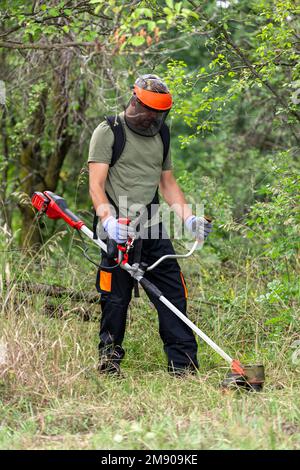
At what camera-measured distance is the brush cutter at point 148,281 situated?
4699 mm

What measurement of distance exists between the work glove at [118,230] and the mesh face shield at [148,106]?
2.21 ft

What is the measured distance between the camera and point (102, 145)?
16.6 feet

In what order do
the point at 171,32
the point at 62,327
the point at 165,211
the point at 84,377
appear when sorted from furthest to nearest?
1. the point at 171,32
2. the point at 165,211
3. the point at 62,327
4. the point at 84,377

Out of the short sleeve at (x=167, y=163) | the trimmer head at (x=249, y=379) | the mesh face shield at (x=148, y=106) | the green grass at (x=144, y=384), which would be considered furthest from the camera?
the short sleeve at (x=167, y=163)

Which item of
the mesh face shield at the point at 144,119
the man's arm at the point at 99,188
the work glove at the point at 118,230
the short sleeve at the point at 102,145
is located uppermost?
the mesh face shield at the point at 144,119

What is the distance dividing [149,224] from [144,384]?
1046 mm

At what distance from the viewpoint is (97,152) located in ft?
16.6

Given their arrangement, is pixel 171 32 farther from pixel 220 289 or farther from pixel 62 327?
pixel 62 327

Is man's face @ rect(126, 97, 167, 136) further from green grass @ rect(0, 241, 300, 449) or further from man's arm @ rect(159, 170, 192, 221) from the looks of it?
green grass @ rect(0, 241, 300, 449)

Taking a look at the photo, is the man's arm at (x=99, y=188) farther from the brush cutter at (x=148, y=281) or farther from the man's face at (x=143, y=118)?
the man's face at (x=143, y=118)

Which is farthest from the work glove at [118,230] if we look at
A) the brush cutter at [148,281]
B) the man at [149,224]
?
the man at [149,224]

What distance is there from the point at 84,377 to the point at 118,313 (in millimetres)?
557

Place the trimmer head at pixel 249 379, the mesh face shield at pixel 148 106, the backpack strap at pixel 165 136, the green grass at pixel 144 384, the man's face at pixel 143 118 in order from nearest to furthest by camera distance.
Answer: the green grass at pixel 144 384
the trimmer head at pixel 249 379
the mesh face shield at pixel 148 106
the man's face at pixel 143 118
the backpack strap at pixel 165 136

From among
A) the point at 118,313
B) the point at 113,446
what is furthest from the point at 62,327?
the point at 113,446
